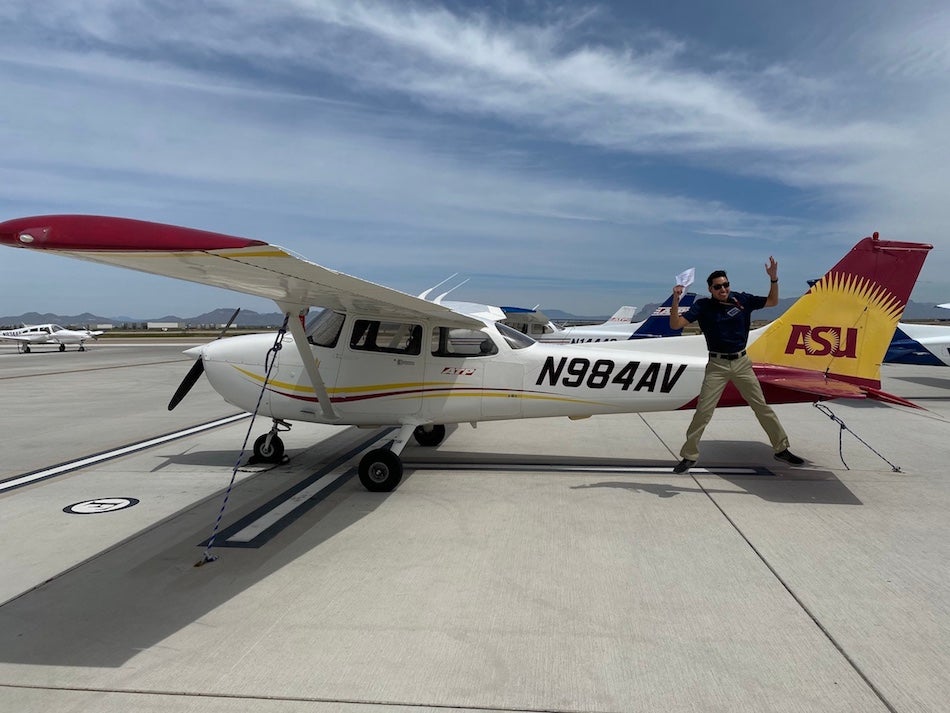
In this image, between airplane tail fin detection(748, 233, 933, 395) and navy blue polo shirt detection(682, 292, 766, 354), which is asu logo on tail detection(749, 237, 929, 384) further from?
navy blue polo shirt detection(682, 292, 766, 354)

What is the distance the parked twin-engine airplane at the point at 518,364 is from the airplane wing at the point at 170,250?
180cm

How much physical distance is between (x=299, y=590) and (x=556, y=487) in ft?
9.63

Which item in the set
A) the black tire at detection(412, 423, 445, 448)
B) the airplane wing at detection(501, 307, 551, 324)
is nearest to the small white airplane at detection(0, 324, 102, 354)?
the airplane wing at detection(501, 307, 551, 324)

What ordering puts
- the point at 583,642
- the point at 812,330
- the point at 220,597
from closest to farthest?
the point at 583,642 → the point at 220,597 → the point at 812,330

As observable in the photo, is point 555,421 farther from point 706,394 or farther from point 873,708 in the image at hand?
point 873,708

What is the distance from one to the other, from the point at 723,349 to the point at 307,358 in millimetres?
4211

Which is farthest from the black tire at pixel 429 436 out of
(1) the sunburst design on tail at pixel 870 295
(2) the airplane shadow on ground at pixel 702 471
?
(1) the sunburst design on tail at pixel 870 295

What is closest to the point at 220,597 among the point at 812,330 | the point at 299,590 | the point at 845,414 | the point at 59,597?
the point at 299,590

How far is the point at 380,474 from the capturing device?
5664mm

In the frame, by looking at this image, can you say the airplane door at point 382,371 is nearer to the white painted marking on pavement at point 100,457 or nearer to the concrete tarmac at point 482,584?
the concrete tarmac at point 482,584

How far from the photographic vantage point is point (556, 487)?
5785 millimetres

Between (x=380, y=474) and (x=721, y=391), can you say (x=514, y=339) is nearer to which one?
(x=380, y=474)

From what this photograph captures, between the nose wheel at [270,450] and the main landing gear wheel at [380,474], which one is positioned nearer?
the main landing gear wheel at [380,474]

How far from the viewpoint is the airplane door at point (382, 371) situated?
20.3 ft
